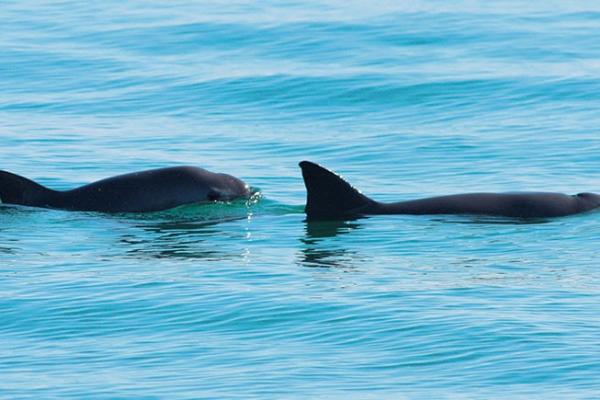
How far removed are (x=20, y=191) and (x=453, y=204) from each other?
16.3 feet

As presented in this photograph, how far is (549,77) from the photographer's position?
3086 cm

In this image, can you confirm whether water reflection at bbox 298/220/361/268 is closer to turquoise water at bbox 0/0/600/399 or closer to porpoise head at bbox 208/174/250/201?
turquoise water at bbox 0/0/600/399

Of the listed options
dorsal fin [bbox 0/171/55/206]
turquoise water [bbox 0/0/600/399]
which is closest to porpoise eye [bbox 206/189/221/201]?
turquoise water [bbox 0/0/600/399]

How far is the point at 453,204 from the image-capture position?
18.5 metres

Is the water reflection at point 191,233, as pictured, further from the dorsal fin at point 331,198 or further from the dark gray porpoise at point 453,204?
the dark gray porpoise at point 453,204

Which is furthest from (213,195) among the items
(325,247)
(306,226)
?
(325,247)

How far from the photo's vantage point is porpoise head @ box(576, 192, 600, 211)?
18500 millimetres

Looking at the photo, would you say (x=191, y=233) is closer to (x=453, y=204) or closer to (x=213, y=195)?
(x=213, y=195)

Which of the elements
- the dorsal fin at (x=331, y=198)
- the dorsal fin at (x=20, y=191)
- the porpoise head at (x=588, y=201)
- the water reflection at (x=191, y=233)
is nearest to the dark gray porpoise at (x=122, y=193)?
the dorsal fin at (x=20, y=191)

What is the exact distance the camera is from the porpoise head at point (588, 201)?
18500mm

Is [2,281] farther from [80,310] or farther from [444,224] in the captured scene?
[444,224]

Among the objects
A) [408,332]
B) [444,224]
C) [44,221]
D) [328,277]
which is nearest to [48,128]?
[44,221]

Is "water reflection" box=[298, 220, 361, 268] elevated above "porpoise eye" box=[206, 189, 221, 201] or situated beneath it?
situated beneath

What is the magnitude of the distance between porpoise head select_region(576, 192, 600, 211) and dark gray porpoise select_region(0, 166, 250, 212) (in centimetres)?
413
